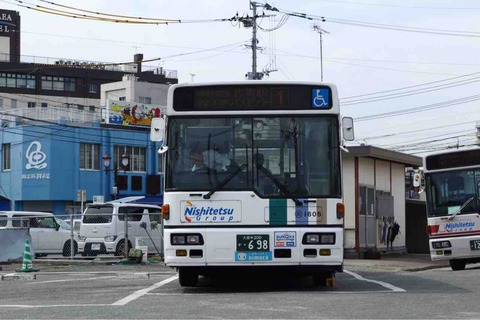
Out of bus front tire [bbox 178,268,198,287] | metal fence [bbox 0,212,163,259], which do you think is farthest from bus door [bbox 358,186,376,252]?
bus front tire [bbox 178,268,198,287]

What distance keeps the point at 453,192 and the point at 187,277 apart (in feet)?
34.7

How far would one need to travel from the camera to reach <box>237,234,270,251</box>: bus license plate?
14.6 meters

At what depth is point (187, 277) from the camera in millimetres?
15977

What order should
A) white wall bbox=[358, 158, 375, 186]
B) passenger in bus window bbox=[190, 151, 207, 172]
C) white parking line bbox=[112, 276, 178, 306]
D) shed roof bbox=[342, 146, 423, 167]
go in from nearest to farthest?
1. white parking line bbox=[112, 276, 178, 306]
2. passenger in bus window bbox=[190, 151, 207, 172]
3. shed roof bbox=[342, 146, 423, 167]
4. white wall bbox=[358, 158, 375, 186]

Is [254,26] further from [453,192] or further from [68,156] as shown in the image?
[453,192]

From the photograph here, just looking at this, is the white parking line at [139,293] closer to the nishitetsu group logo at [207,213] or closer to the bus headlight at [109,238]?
the nishitetsu group logo at [207,213]

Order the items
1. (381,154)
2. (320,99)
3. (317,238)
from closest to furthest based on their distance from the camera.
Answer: (317,238), (320,99), (381,154)

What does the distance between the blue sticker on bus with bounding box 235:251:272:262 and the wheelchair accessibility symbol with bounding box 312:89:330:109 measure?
2.43 metres

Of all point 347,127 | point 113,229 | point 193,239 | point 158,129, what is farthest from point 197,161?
point 113,229

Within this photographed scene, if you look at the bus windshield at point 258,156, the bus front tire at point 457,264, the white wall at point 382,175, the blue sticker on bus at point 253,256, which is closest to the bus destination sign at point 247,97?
the bus windshield at point 258,156

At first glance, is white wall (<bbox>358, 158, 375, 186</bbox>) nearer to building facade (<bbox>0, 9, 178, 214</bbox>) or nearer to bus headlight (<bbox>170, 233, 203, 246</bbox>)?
bus headlight (<bbox>170, 233, 203, 246</bbox>)

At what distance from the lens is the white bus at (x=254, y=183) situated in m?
14.6

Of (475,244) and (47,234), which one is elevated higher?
(47,234)

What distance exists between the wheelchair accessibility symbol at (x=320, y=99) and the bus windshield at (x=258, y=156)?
0.67 feet
